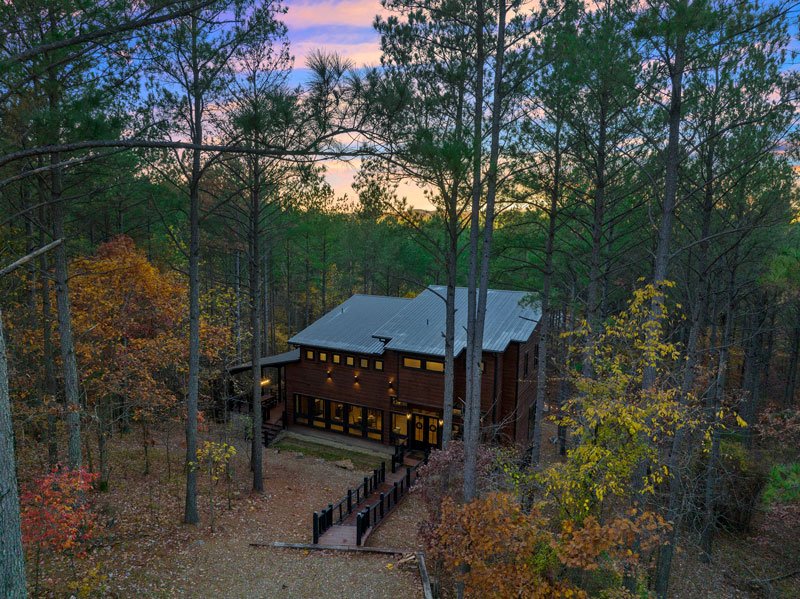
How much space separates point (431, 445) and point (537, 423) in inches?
263

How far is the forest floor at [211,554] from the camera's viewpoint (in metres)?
8.03

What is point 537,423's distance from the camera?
530 inches

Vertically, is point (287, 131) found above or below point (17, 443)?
above

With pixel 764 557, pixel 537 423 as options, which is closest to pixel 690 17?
pixel 537 423

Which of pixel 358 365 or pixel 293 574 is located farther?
pixel 358 365

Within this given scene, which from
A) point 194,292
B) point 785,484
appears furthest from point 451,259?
point 785,484

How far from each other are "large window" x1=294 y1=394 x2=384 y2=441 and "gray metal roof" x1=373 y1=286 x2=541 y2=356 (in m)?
3.99

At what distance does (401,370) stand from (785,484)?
12.8m

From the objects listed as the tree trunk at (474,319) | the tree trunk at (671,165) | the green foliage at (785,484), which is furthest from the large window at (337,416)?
the tree trunk at (671,165)

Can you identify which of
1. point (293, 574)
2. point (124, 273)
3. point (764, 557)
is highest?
point (124, 273)

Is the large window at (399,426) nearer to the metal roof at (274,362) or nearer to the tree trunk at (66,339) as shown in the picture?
the metal roof at (274,362)

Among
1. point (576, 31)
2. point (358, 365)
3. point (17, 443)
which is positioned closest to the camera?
point (576, 31)

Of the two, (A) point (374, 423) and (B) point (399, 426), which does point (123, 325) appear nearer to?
(A) point (374, 423)

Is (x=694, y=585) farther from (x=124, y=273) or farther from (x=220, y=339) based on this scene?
(x=124, y=273)
